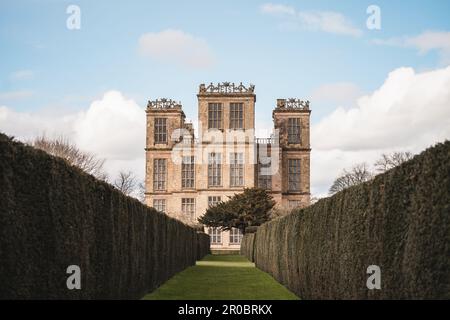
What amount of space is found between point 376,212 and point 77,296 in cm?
386

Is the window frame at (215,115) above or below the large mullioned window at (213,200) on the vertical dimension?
above

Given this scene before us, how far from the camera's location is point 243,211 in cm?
4119

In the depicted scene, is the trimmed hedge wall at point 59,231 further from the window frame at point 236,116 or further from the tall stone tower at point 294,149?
the tall stone tower at point 294,149

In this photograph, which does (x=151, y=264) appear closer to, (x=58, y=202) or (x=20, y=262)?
(x=58, y=202)

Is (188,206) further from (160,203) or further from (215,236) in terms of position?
(215,236)

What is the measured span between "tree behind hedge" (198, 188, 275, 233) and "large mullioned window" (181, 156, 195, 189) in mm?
6854

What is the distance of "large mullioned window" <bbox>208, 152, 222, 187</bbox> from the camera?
46438mm

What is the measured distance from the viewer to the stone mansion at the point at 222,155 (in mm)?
46531

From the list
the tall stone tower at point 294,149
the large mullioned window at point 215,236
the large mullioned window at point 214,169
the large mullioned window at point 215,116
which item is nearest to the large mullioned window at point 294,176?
the tall stone tower at point 294,149

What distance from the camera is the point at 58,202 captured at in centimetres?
684

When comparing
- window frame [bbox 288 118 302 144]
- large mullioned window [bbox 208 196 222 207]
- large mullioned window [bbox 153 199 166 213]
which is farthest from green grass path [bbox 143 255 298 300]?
window frame [bbox 288 118 302 144]

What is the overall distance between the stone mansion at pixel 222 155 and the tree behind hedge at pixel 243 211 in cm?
443

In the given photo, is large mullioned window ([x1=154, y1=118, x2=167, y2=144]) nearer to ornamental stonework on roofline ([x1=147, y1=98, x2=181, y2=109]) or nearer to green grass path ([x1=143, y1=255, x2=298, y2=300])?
ornamental stonework on roofline ([x1=147, y1=98, x2=181, y2=109])
